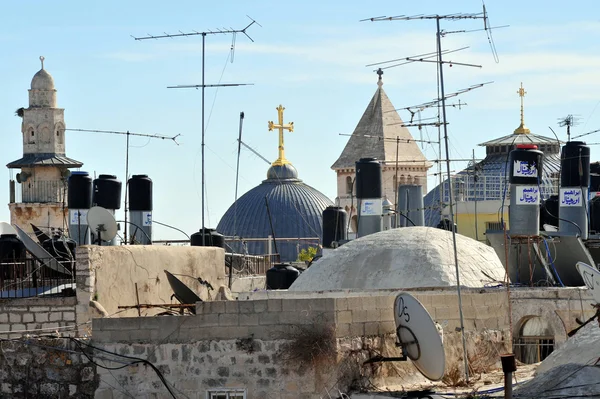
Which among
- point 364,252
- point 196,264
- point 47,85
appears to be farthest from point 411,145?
point 196,264

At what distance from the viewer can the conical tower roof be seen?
9344 cm

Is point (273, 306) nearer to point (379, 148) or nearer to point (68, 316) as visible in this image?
point (68, 316)

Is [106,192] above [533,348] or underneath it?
above

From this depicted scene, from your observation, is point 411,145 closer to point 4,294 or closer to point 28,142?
point 28,142

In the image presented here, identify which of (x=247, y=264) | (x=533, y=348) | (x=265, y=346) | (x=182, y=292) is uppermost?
(x=247, y=264)

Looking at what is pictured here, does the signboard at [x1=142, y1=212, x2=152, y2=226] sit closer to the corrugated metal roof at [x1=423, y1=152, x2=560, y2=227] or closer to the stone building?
the corrugated metal roof at [x1=423, y1=152, x2=560, y2=227]

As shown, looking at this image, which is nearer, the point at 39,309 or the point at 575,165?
the point at 39,309

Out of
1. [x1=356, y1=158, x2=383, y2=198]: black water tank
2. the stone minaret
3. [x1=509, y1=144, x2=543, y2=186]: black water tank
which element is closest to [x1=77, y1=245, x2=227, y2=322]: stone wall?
[x1=509, y1=144, x2=543, y2=186]: black water tank

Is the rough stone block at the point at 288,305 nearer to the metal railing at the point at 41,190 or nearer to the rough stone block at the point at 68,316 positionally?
the rough stone block at the point at 68,316

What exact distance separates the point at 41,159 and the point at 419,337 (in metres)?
52.2

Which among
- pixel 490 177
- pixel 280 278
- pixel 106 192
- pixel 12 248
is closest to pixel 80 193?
pixel 106 192

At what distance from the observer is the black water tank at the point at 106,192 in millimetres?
25688

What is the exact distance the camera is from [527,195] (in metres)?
25.4

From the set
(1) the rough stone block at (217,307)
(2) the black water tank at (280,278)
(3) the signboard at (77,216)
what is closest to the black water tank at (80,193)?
(3) the signboard at (77,216)
